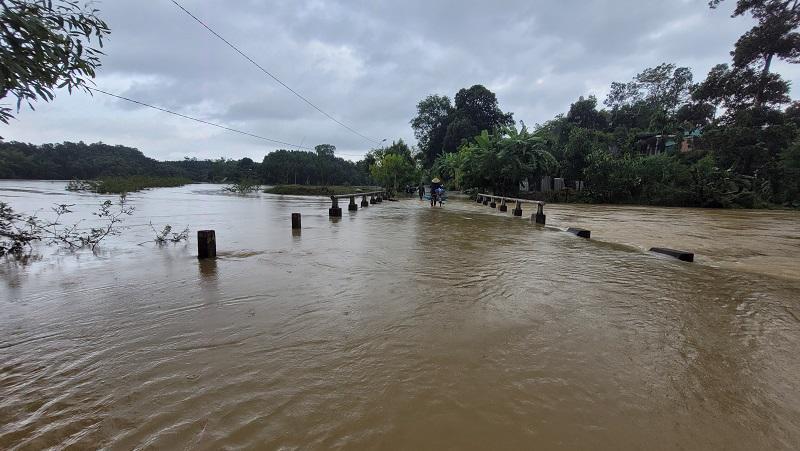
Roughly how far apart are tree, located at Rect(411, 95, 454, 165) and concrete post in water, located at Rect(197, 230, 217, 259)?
41929 millimetres

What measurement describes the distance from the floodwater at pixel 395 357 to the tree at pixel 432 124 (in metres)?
43.1

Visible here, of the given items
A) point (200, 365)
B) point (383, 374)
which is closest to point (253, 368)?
point (200, 365)

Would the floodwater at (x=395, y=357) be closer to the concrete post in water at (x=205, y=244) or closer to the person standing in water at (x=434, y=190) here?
the concrete post in water at (x=205, y=244)

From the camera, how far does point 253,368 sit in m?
2.71

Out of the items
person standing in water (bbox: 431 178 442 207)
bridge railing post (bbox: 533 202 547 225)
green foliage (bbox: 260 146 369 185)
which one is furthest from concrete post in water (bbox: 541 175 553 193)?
green foliage (bbox: 260 146 369 185)

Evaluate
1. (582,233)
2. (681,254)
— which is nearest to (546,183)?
(582,233)

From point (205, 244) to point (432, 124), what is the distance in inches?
1872

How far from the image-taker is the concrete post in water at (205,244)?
6.57 m

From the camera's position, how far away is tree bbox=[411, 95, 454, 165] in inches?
1875

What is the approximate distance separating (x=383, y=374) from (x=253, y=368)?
915 millimetres

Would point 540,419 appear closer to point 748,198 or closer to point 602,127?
point 748,198

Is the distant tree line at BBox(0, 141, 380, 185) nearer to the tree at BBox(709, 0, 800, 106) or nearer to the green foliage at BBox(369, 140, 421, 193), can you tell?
the green foliage at BBox(369, 140, 421, 193)

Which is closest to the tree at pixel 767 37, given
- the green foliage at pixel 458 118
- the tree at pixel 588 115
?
the tree at pixel 588 115

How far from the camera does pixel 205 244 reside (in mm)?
6602
